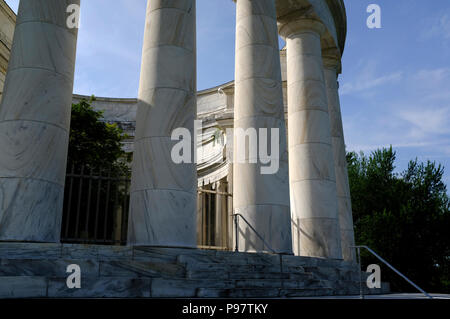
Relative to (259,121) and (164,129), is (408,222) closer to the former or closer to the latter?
(259,121)

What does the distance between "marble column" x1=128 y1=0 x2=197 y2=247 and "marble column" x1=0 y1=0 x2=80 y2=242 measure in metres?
7.28

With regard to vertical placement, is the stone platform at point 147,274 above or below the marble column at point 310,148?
below

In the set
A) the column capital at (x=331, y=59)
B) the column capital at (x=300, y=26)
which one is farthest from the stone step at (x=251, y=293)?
the column capital at (x=331, y=59)

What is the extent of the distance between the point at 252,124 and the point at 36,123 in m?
25.6

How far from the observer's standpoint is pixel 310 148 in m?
64.3

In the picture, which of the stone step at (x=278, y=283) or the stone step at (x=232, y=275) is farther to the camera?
the stone step at (x=278, y=283)

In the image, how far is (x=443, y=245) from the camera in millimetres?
119875

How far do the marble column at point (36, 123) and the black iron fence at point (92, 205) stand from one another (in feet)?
47.8

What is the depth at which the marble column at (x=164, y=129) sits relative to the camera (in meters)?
38.6

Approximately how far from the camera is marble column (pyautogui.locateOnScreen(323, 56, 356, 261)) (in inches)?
2857

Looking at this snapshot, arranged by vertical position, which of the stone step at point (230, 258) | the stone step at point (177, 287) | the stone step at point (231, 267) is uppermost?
the stone step at point (230, 258)

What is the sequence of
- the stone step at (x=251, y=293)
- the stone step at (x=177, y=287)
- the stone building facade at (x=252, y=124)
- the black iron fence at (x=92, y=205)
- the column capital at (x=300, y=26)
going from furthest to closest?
the column capital at (x=300, y=26) → the black iron fence at (x=92, y=205) → the stone building facade at (x=252, y=124) → the stone step at (x=251, y=293) → the stone step at (x=177, y=287)

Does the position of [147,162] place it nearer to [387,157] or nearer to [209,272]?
[209,272]

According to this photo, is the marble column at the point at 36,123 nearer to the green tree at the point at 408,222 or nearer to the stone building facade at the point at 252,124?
the stone building facade at the point at 252,124
